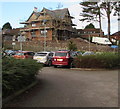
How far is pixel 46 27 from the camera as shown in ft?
166

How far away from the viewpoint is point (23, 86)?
283 inches

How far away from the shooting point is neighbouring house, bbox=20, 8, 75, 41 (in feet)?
159

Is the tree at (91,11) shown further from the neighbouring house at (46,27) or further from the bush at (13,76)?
the bush at (13,76)

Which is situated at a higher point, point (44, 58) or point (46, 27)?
point (46, 27)

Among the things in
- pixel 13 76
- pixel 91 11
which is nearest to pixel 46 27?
pixel 91 11

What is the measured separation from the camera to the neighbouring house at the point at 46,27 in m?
48.5

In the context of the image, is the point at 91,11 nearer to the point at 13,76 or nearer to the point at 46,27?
the point at 46,27

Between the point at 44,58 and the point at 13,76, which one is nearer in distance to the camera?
the point at 13,76

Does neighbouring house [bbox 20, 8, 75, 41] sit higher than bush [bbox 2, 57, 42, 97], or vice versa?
neighbouring house [bbox 20, 8, 75, 41]

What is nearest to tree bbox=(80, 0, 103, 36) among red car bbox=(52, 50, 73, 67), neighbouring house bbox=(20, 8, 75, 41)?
Result: neighbouring house bbox=(20, 8, 75, 41)

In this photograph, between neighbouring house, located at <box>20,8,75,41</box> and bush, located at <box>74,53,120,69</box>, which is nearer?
bush, located at <box>74,53,120,69</box>

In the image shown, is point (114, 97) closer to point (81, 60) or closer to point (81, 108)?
point (81, 108)

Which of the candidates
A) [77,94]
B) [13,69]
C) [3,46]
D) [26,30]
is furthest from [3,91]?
[26,30]

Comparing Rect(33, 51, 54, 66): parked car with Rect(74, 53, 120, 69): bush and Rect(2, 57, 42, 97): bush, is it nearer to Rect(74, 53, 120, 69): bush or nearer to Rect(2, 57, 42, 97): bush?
Rect(74, 53, 120, 69): bush
